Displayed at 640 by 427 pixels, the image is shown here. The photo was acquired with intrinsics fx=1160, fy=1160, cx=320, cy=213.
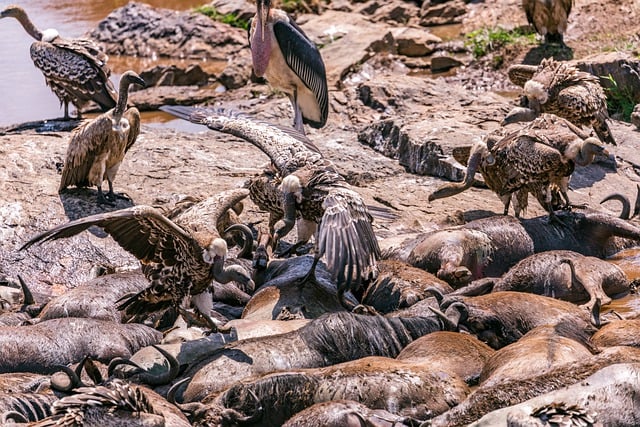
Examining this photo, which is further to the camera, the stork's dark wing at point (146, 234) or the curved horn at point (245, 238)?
the curved horn at point (245, 238)

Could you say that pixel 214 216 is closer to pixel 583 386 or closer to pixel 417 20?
pixel 583 386

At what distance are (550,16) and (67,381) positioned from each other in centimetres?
1260

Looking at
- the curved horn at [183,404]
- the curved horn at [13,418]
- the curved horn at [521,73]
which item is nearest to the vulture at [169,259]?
the curved horn at [183,404]

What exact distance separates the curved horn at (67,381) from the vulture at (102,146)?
14.1 feet

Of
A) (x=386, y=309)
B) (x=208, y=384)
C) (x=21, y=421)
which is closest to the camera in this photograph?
(x=21, y=421)

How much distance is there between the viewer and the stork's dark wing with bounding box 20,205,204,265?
762cm

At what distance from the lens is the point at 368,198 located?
465 inches

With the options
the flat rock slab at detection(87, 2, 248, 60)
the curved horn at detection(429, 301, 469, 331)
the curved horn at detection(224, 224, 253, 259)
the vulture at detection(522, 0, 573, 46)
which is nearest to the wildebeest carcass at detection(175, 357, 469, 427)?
the curved horn at detection(429, 301, 469, 331)

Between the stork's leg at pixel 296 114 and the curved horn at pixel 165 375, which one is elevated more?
the curved horn at pixel 165 375

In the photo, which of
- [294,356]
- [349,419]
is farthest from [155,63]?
[349,419]

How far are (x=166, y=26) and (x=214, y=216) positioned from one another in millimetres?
13152

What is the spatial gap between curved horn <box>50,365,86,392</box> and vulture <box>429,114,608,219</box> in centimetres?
505

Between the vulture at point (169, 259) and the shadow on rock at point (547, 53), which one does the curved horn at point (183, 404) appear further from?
the shadow on rock at point (547, 53)

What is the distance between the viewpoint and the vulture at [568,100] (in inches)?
478
